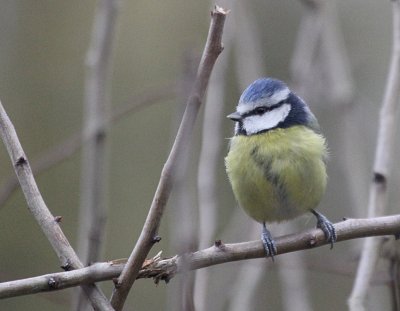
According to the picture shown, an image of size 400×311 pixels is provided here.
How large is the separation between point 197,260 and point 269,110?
1090 mm

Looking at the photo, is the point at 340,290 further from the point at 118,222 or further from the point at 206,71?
the point at 206,71

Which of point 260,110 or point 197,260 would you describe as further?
point 260,110

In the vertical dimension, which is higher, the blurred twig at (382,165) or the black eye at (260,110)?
the black eye at (260,110)

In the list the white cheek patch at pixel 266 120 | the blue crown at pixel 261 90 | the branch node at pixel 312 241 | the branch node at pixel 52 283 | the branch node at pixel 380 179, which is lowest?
the branch node at pixel 312 241

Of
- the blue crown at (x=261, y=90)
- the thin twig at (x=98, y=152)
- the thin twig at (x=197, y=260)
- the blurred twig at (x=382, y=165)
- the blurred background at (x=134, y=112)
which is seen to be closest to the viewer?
the thin twig at (x=98, y=152)

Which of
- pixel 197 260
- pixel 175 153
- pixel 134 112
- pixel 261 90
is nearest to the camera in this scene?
pixel 175 153

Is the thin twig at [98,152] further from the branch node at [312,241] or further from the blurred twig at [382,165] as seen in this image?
the blurred twig at [382,165]

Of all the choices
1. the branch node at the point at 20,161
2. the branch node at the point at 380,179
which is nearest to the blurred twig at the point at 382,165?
the branch node at the point at 380,179

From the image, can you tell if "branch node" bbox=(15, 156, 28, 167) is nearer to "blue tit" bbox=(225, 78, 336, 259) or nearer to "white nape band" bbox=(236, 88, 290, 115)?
"blue tit" bbox=(225, 78, 336, 259)

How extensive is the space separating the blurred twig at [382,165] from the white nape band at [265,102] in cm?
59

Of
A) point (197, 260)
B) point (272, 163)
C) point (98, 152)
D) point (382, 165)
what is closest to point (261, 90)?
point (272, 163)

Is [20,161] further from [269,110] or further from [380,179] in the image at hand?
[269,110]

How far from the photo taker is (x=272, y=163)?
2336mm

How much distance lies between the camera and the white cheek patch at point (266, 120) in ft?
8.16
